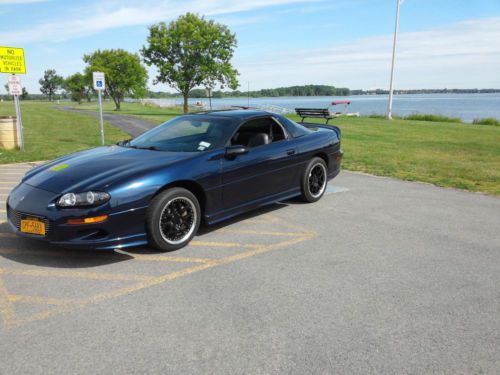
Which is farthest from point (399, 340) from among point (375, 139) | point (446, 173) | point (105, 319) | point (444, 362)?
point (375, 139)

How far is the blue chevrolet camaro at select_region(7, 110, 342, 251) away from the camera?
12.6 feet

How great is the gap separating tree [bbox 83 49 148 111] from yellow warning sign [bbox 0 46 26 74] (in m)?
46.9

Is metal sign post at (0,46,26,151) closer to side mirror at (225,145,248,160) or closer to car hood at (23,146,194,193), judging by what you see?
car hood at (23,146,194,193)

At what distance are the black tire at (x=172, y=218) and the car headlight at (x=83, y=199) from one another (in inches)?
17.6

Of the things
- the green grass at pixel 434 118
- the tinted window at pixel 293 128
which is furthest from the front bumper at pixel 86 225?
the green grass at pixel 434 118

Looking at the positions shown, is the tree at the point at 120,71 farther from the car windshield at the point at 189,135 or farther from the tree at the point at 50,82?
the tree at the point at 50,82

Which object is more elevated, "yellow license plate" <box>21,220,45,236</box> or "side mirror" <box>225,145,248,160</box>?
"side mirror" <box>225,145,248,160</box>

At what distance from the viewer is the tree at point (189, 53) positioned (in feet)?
133

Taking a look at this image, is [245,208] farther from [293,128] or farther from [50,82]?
[50,82]

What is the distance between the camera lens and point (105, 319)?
3008 mm

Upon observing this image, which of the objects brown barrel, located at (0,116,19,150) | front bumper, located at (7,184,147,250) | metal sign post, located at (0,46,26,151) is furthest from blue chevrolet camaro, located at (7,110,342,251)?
brown barrel, located at (0,116,19,150)

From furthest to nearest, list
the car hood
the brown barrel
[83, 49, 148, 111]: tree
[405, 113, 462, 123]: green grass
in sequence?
[83, 49, 148, 111]: tree < [405, 113, 462, 123]: green grass < the brown barrel < the car hood

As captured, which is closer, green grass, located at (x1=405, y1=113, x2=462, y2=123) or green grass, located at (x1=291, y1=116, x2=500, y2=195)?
green grass, located at (x1=291, y1=116, x2=500, y2=195)

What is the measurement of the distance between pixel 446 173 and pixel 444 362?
6916mm
